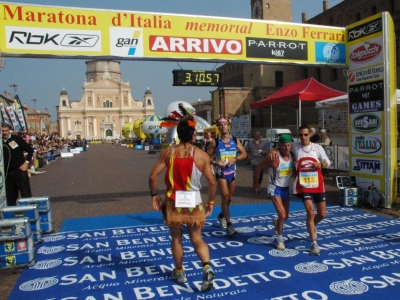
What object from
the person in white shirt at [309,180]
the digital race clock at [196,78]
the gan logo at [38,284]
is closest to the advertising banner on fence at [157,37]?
the digital race clock at [196,78]

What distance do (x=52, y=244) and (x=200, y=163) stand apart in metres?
3.50

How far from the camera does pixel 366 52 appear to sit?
869 centimetres

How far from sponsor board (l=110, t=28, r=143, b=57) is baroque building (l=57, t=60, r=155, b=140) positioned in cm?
10608

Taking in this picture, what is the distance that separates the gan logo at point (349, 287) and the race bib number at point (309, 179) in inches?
56.1

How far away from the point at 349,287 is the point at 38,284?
11.9 ft

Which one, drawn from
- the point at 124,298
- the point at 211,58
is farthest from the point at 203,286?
the point at 211,58

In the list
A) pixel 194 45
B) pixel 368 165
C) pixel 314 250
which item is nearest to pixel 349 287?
pixel 314 250

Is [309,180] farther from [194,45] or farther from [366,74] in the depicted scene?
[366,74]

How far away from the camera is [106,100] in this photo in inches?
4592

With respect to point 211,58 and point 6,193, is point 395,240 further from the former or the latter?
point 6,193

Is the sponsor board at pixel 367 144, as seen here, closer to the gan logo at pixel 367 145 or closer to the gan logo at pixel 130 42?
the gan logo at pixel 367 145

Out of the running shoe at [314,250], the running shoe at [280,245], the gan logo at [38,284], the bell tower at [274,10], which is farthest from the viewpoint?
the bell tower at [274,10]

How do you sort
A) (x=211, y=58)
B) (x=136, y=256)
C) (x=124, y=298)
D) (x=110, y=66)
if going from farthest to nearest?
(x=110, y=66), (x=211, y=58), (x=136, y=256), (x=124, y=298)

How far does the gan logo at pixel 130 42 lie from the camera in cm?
793
